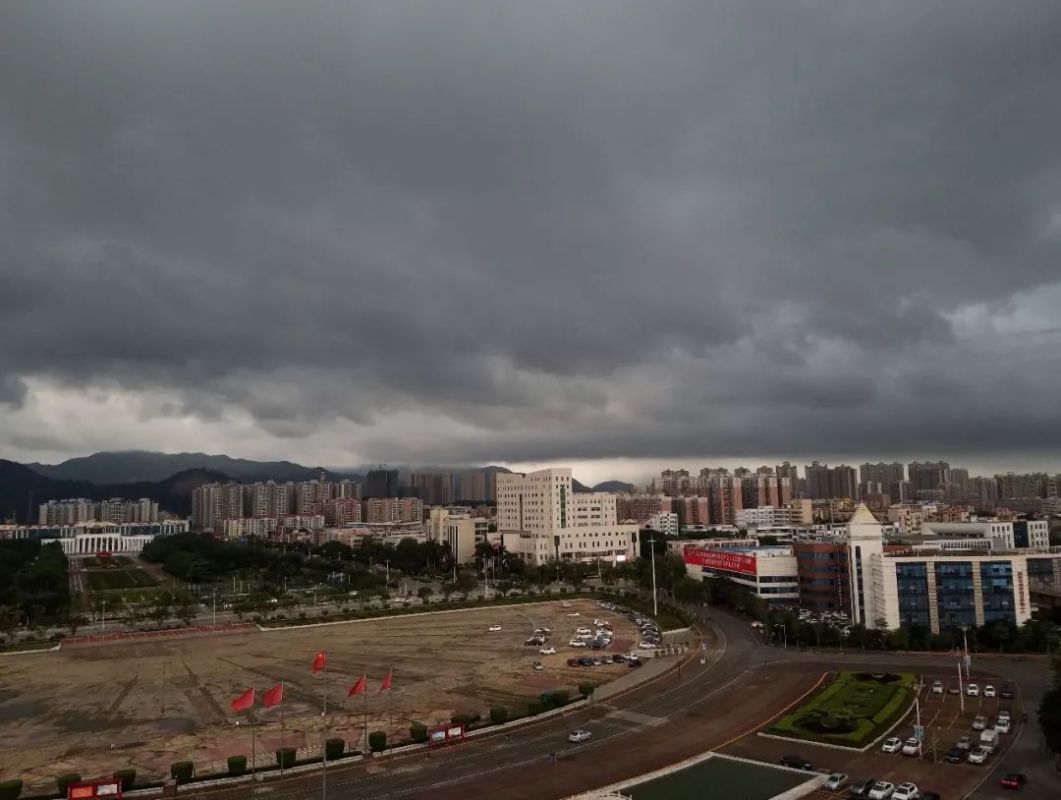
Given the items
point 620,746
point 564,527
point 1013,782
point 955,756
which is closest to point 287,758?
point 620,746

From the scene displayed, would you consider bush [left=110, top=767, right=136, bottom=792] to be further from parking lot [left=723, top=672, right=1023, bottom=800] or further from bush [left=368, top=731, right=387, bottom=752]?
parking lot [left=723, top=672, right=1023, bottom=800]

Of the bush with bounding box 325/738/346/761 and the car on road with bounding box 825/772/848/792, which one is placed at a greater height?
the bush with bounding box 325/738/346/761

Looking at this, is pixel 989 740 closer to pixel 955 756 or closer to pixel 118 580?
pixel 955 756

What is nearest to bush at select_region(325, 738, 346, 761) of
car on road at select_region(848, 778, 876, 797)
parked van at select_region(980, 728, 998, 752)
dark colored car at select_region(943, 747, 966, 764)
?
car on road at select_region(848, 778, 876, 797)

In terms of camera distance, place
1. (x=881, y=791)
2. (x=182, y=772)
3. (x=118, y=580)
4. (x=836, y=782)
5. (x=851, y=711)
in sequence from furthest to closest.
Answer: (x=118, y=580) < (x=851, y=711) < (x=182, y=772) < (x=836, y=782) < (x=881, y=791)

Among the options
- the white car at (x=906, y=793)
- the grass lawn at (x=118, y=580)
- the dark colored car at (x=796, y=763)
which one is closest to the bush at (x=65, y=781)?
the dark colored car at (x=796, y=763)

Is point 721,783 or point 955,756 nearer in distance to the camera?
point 721,783
